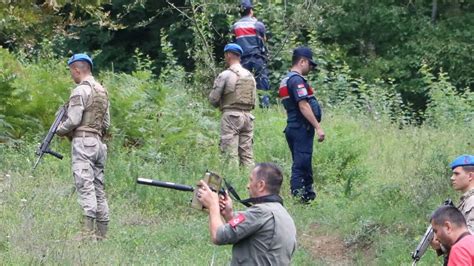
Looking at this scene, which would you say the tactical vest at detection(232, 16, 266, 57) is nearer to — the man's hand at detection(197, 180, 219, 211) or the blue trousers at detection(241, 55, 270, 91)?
the blue trousers at detection(241, 55, 270, 91)

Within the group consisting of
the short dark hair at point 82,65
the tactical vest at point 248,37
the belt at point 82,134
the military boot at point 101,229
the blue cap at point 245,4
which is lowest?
the military boot at point 101,229

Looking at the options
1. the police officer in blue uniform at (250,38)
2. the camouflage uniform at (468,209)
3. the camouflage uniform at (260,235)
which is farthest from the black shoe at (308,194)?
the camouflage uniform at (260,235)

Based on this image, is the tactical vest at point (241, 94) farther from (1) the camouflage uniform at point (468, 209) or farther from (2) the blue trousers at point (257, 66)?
(1) the camouflage uniform at point (468, 209)

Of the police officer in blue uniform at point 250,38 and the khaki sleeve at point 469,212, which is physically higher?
the police officer in blue uniform at point 250,38

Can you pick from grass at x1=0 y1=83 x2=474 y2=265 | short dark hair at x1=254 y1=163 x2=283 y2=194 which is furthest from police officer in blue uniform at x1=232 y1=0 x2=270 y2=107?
short dark hair at x1=254 y1=163 x2=283 y2=194

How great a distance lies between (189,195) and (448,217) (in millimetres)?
6429

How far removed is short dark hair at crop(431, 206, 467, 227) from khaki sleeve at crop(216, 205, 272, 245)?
117cm

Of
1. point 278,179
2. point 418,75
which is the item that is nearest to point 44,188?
point 278,179

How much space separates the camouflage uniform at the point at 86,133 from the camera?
10828 mm

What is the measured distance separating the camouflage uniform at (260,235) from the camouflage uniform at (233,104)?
271 inches

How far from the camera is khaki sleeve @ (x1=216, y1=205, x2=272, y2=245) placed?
696 centimetres

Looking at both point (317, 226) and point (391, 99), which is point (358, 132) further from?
point (317, 226)

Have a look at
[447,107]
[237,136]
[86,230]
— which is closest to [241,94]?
[237,136]

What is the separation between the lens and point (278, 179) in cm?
714
